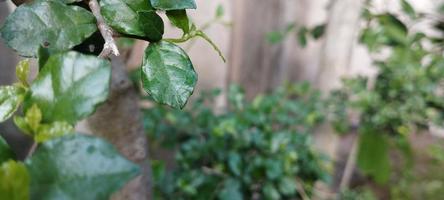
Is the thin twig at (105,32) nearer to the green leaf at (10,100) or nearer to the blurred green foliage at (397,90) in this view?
the green leaf at (10,100)

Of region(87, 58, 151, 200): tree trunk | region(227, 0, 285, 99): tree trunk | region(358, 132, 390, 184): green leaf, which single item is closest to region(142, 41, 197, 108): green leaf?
region(87, 58, 151, 200): tree trunk

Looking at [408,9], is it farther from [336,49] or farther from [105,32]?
[105,32]

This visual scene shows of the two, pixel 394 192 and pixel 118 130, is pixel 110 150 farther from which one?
pixel 394 192

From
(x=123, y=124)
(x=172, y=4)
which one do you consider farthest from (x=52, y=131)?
(x=123, y=124)

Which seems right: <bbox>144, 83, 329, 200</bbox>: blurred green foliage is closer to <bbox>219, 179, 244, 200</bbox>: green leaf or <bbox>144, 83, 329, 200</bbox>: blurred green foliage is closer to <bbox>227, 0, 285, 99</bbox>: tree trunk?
<bbox>219, 179, 244, 200</bbox>: green leaf

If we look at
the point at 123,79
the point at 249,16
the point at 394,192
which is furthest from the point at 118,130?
the point at 394,192

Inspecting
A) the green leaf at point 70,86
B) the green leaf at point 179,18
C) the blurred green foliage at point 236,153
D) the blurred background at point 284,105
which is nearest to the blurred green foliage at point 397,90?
the blurred background at point 284,105
